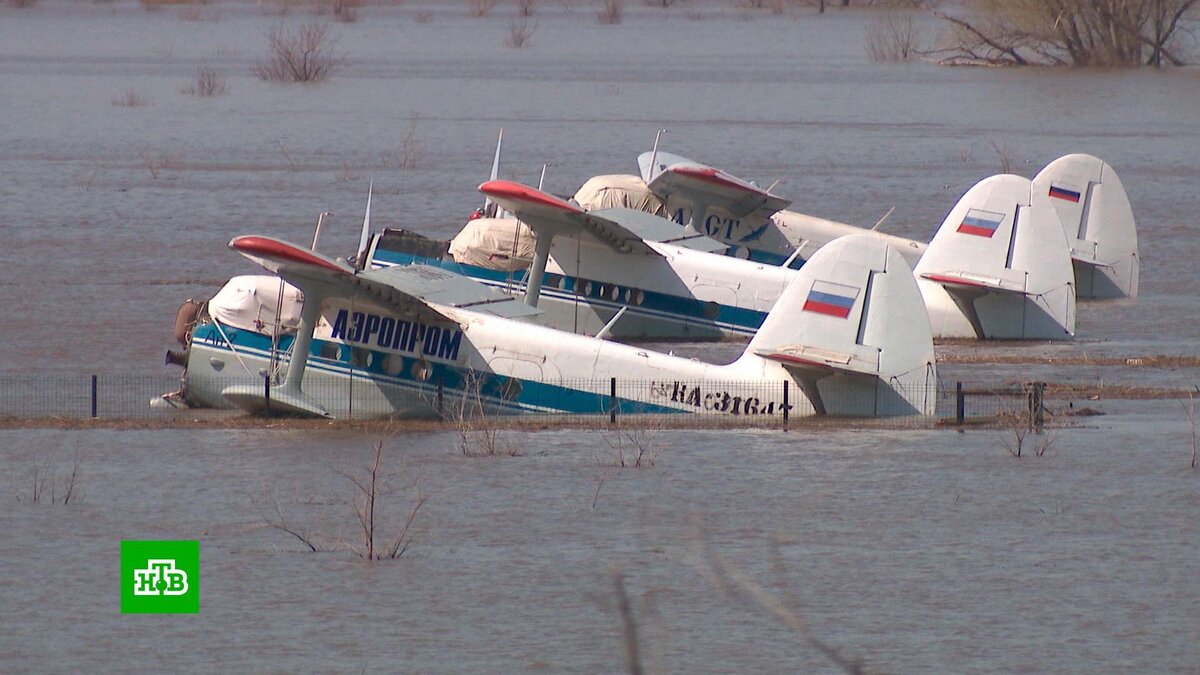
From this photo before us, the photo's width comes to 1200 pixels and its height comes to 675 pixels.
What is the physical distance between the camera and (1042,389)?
2080 centimetres

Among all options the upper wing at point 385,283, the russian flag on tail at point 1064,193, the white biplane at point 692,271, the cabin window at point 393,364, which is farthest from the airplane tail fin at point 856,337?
the russian flag on tail at point 1064,193

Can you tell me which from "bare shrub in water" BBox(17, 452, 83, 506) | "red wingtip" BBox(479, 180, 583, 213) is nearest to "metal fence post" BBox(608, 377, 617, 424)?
"red wingtip" BBox(479, 180, 583, 213)

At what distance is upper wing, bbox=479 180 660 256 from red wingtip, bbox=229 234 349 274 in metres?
4.64

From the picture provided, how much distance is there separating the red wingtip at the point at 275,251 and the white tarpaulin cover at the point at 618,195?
1127cm

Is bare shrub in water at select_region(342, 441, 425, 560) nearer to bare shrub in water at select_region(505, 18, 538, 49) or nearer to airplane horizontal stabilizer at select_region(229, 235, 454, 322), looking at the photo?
airplane horizontal stabilizer at select_region(229, 235, 454, 322)

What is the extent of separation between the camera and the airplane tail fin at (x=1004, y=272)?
2714cm

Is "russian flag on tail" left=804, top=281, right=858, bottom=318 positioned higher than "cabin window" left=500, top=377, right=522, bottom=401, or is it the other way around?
"russian flag on tail" left=804, top=281, right=858, bottom=318

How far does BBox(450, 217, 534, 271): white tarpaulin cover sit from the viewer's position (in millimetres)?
27969

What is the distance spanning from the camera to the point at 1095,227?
32062 millimetres

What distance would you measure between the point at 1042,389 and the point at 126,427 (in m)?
9.62

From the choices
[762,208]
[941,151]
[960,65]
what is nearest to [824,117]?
[941,151]

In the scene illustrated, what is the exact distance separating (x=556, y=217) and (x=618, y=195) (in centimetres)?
549

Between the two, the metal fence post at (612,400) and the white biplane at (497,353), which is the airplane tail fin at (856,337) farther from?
the metal fence post at (612,400)

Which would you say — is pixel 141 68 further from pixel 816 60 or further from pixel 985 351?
pixel 985 351
